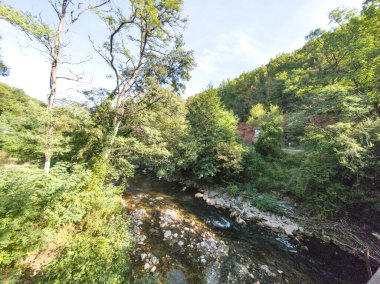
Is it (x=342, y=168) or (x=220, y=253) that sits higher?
(x=342, y=168)

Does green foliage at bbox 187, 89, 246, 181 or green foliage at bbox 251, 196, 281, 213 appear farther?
green foliage at bbox 187, 89, 246, 181

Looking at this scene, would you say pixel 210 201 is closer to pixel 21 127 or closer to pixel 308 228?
pixel 308 228

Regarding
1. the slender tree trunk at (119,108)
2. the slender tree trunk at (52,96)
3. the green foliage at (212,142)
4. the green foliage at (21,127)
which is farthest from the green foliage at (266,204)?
the green foliage at (21,127)

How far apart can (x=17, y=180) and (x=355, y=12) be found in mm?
17441

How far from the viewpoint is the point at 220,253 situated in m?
5.52

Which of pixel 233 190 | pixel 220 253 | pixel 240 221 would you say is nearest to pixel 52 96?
pixel 220 253

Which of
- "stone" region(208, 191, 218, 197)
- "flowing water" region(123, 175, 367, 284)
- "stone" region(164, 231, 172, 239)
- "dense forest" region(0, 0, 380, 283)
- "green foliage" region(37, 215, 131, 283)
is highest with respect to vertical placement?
"dense forest" region(0, 0, 380, 283)

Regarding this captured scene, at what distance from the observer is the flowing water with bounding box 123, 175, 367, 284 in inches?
181

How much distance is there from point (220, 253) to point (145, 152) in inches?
199

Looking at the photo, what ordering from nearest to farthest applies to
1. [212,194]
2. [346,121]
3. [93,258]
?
[93,258] < [346,121] < [212,194]

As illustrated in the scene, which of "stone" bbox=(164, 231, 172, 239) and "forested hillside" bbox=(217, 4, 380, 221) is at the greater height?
"forested hillside" bbox=(217, 4, 380, 221)

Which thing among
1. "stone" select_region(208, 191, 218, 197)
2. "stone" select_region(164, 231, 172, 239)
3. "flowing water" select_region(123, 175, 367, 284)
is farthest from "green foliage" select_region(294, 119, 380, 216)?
"stone" select_region(164, 231, 172, 239)

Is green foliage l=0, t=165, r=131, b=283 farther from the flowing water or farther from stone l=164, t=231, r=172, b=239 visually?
stone l=164, t=231, r=172, b=239

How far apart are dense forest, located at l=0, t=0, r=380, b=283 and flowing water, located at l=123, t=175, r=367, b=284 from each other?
0.92 m
